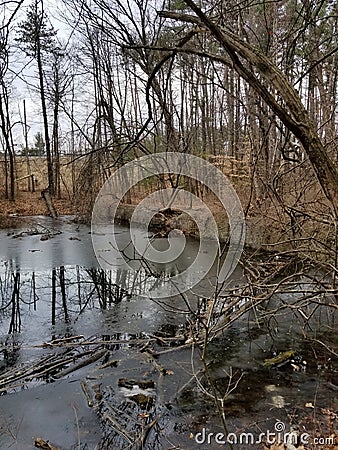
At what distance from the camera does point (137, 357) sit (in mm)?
4816

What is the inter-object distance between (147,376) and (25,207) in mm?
16865

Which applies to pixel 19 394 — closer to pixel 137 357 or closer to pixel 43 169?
pixel 137 357

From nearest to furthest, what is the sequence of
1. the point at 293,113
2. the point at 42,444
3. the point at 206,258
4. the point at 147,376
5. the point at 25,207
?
the point at 293,113
the point at 42,444
the point at 147,376
the point at 206,258
the point at 25,207

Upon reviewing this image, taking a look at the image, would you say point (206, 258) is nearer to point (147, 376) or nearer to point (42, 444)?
point (147, 376)

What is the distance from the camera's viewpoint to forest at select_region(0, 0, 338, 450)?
3.00m

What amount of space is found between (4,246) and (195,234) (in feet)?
17.3

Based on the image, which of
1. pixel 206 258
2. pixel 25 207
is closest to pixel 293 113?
pixel 206 258

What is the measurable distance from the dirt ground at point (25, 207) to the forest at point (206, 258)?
2047 millimetres

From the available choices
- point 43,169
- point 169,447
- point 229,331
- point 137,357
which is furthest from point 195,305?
point 43,169

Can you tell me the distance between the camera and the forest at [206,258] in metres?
3.00

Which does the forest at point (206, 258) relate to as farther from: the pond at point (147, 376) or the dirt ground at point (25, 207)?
the dirt ground at point (25, 207)

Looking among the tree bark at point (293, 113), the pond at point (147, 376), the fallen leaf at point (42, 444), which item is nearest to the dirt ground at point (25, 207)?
the pond at point (147, 376)

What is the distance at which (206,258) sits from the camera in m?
9.91

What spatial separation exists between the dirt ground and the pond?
10682 mm
